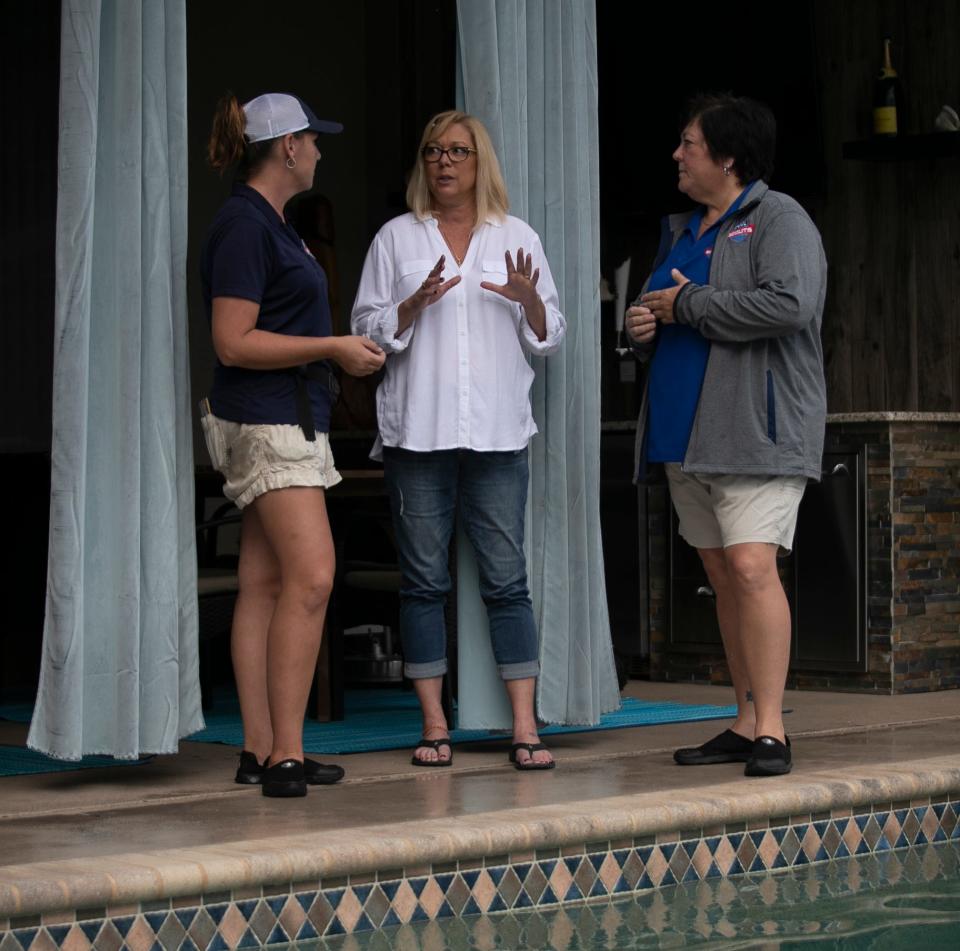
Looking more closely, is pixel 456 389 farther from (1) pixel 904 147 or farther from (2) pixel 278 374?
(1) pixel 904 147

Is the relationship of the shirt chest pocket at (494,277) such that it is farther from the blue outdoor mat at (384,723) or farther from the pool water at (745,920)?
the pool water at (745,920)

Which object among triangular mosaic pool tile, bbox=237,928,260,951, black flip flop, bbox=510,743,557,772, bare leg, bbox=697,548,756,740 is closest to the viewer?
triangular mosaic pool tile, bbox=237,928,260,951

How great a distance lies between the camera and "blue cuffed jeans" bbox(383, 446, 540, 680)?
3.93 metres

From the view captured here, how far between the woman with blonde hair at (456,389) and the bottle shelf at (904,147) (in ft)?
8.49

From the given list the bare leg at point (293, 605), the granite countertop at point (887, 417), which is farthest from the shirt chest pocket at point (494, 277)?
the granite countertop at point (887, 417)

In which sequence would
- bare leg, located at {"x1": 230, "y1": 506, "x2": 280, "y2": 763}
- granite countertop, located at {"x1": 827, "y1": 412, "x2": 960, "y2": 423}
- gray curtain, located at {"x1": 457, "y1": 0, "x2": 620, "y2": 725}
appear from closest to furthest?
bare leg, located at {"x1": 230, "y1": 506, "x2": 280, "y2": 763} < gray curtain, located at {"x1": 457, "y1": 0, "x2": 620, "y2": 725} < granite countertop, located at {"x1": 827, "y1": 412, "x2": 960, "y2": 423}

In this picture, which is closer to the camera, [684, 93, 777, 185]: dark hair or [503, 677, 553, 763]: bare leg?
[684, 93, 777, 185]: dark hair

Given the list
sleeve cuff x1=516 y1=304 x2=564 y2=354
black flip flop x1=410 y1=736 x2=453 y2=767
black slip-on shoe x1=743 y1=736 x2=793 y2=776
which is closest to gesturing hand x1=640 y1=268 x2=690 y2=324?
sleeve cuff x1=516 y1=304 x2=564 y2=354

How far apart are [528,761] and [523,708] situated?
0.51ft

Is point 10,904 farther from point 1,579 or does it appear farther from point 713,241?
point 1,579

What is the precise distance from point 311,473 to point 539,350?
2.35 ft

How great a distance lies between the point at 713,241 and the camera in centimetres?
388

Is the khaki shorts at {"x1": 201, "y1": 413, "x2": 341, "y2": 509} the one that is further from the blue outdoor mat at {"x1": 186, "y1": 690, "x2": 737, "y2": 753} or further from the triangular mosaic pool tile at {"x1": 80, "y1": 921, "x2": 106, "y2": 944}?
the triangular mosaic pool tile at {"x1": 80, "y1": 921, "x2": 106, "y2": 944}

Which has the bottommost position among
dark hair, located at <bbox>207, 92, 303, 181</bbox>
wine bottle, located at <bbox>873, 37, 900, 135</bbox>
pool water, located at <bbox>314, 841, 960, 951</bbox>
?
pool water, located at <bbox>314, 841, 960, 951</bbox>
